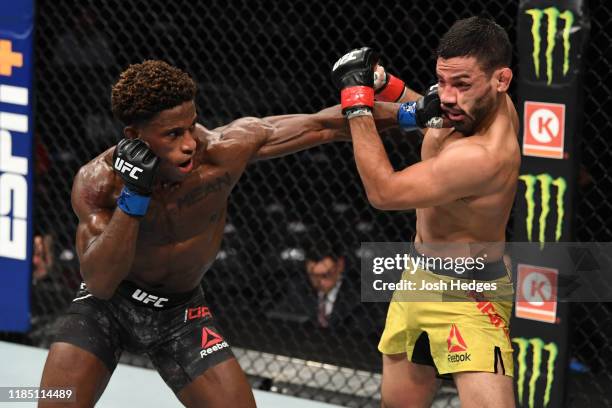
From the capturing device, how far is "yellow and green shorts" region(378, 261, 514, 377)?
2.55 m

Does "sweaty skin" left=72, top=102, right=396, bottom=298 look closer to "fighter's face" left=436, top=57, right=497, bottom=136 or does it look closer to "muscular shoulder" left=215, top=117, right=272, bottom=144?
"muscular shoulder" left=215, top=117, right=272, bottom=144

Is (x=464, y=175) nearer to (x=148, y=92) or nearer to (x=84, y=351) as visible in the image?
(x=148, y=92)

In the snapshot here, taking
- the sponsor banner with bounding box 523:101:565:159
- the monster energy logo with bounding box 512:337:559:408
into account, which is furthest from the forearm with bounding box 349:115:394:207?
the monster energy logo with bounding box 512:337:559:408

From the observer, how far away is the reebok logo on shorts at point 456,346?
2.55m

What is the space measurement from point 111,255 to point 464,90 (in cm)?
91

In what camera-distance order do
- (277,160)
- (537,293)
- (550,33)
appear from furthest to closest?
(277,160) → (537,293) → (550,33)

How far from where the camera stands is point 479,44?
2434mm

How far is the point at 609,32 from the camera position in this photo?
4.11 m

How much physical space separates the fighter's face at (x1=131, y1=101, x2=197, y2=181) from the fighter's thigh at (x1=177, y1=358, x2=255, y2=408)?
1.67ft

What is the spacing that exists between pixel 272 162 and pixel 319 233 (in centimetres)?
39

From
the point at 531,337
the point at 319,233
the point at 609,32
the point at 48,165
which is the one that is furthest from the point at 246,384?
the point at 48,165

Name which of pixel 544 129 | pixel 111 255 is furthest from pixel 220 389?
pixel 544 129

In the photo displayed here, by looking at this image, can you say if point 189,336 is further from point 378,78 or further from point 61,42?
point 61,42

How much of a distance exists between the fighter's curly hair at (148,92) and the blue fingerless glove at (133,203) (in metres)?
0.18
